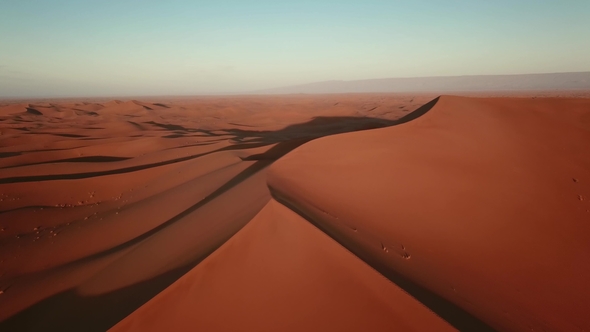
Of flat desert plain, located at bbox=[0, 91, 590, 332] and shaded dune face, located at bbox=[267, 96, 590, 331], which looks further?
shaded dune face, located at bbox=[267, 96, 590, 331]

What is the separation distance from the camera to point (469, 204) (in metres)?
4.45

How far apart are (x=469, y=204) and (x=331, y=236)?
2.65 metres

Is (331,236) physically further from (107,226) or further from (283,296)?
(107,226)

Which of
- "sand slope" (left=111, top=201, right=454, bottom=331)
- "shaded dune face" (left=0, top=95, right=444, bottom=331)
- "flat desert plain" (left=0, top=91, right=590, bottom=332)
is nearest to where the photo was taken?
"sand slope" (left=111, top=201, right=454, bottom=331)

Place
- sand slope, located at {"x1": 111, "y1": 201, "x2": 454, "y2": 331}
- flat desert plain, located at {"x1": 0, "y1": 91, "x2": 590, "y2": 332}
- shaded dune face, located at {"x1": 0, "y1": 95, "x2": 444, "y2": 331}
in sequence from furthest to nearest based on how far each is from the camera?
shaded dune face, located at {"x1": 0, "y1": 95, "x2": 444, "y2": 331} → flat desert plain, located at {"x1": 0, "y1": 91, "x2": 590, "y2": 332} → sand slope, located at {"x1": 111, "y1": 201, "x2": 454, "y2": 331}

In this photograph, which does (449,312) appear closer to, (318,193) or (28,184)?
(318,193)

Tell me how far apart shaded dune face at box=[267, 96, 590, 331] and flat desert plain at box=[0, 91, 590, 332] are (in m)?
0.03

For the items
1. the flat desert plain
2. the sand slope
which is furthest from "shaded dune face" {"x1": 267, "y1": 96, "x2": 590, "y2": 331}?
the sand slope

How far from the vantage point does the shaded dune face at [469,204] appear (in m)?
2.82

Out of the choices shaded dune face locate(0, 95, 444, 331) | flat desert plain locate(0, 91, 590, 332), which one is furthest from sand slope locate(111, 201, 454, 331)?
shaded dune face locate(0, 95, 444, 331)

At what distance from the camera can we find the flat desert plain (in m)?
2.38

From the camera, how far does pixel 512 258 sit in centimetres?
344

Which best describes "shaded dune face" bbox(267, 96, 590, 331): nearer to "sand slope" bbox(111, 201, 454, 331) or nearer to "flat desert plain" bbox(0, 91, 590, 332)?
"flat desert plain" bbox(0, 91, 590, 332)

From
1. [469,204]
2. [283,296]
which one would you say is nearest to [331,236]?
[283,296]
